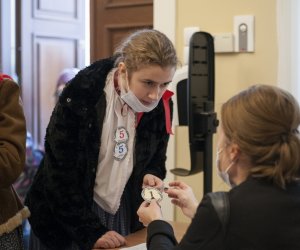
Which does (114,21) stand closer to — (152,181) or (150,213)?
(152,181)

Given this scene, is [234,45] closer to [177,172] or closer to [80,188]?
[177,172]

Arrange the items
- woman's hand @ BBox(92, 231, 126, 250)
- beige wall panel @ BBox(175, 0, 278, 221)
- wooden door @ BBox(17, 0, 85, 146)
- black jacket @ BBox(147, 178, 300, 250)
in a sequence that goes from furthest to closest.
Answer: wooden door @ BBox(17, 0, 85, 146) < beige wall panel @ BBox(175, 0, 278, 221) < woman's hand @ BBox(92, 231, 126, 250) < black jacket @ BBox(147, 178, 300, 250)

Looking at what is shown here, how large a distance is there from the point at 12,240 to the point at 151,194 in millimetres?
435

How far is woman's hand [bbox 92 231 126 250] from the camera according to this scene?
168 centimetres

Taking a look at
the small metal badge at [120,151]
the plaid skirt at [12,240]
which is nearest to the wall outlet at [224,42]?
the small metal badge at [120,151]

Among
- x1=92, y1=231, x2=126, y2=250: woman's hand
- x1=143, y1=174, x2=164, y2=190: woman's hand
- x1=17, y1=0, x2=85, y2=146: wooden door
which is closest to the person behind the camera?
x1=92, y1=231, x2=126, y2=250: woman's hand

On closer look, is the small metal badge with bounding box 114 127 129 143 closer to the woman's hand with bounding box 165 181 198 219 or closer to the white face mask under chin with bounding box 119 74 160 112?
the white face mask under chin with bounding box 119 74 160 112

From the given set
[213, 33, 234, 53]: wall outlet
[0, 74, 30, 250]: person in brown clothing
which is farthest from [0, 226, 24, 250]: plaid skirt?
[213, 33, 234, 53]: wall outlet

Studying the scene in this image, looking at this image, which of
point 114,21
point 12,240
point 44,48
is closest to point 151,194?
point 12,240

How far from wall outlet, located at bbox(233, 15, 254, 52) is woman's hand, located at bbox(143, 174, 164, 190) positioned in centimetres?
86

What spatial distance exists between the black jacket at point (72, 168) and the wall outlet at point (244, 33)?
779 millimetres

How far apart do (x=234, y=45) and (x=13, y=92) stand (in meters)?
1.22

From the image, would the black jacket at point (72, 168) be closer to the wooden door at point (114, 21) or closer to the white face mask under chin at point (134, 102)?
the white face mask under chin at point (134, 102)

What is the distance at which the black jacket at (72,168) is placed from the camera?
1.73 m
